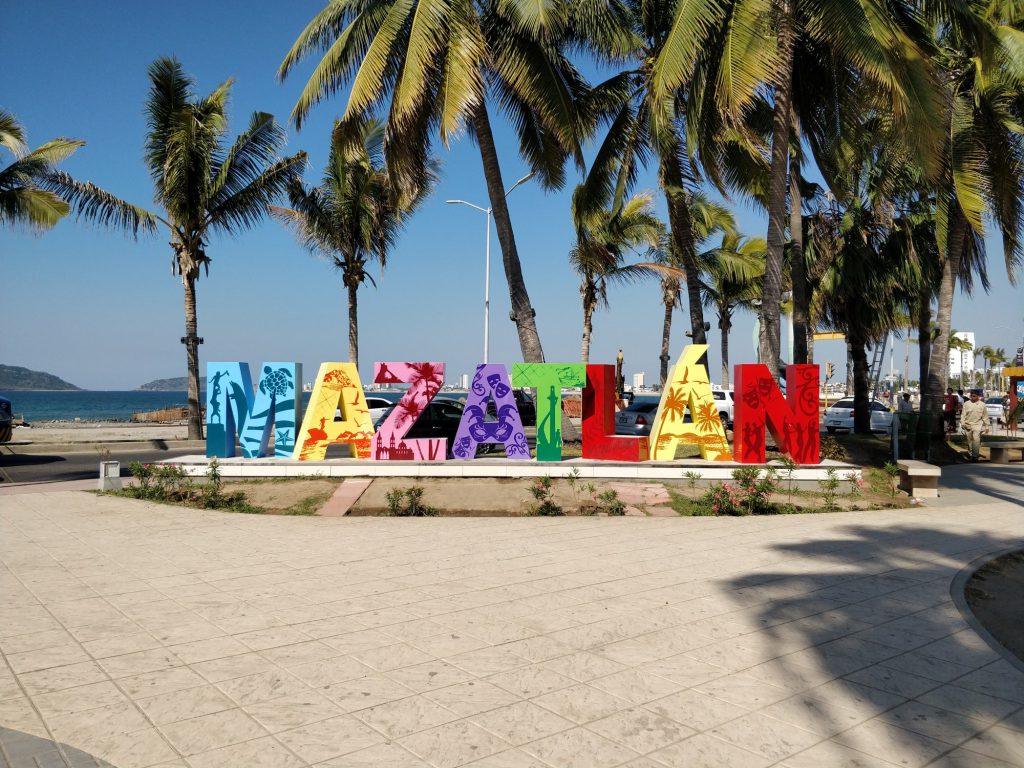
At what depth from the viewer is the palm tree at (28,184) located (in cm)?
1609

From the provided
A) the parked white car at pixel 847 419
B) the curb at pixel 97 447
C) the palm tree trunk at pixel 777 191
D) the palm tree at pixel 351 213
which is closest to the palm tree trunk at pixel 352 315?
the palm tree at pixel 351 213

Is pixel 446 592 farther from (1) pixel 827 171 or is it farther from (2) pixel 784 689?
(1) pixel 827 171

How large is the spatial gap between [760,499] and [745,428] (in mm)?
1674

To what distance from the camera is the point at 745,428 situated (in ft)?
43.4

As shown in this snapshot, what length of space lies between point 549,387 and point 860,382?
1427 cm

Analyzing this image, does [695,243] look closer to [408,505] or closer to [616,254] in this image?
[616,254]

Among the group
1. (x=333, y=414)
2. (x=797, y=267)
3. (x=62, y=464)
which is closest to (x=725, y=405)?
(x=797, y=267)

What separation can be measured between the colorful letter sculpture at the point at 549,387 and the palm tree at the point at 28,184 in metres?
11.2

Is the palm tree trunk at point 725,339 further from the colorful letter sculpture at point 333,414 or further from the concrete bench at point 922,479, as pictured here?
the colorful letter sculpture at point 333,414

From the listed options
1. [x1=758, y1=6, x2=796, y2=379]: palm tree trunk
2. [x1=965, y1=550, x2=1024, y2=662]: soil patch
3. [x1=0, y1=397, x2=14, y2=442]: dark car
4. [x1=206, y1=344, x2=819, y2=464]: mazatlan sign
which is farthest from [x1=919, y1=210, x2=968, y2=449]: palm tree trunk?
[x1=0, y1=397, x2=14, y2=442]: dark car

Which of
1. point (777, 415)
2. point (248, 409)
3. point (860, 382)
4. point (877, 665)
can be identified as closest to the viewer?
point (877, 665)

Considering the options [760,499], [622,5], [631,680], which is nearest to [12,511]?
[631,680]

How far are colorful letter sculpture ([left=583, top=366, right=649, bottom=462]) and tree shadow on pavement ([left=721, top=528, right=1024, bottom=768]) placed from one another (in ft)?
16.4

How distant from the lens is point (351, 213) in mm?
24781
